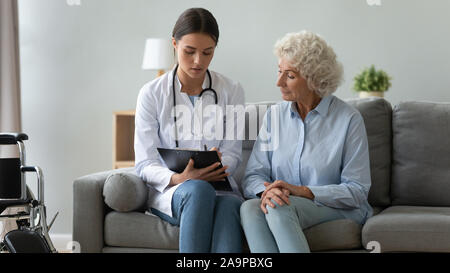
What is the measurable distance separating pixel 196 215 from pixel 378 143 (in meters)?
0.89

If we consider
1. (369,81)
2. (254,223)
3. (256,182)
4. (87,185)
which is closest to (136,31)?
(369,81)

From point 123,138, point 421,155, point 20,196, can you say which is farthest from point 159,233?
point 123,138

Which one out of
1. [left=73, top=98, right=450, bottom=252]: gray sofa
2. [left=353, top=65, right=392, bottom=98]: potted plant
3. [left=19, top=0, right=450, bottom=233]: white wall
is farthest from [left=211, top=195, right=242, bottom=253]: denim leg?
[left=19, top=0, right=450, bottom=233]: white wall

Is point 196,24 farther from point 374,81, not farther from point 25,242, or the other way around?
point 374,81

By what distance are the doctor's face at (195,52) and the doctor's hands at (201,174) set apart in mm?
323

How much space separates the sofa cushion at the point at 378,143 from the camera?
82.7 inches

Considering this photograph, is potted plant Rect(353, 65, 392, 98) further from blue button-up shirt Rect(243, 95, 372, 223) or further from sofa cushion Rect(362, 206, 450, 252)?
sofa cushion Rect(362, 206, 450, 252)

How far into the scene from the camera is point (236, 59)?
3.36m

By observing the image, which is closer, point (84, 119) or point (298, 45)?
point (298, 45)

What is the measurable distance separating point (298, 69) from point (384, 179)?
0.62 m

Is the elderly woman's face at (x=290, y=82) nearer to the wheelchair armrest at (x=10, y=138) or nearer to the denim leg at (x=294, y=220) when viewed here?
the denim leg at (x=294, y=220)

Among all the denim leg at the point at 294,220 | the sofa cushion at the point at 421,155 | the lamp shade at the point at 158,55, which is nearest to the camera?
the denim leg at the point at 294,220

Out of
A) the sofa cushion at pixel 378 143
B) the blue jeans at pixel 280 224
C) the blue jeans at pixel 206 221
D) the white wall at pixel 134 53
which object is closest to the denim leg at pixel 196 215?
the blue jeans at pixel 206 221

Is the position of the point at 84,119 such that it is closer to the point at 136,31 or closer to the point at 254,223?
the point at 136,31
